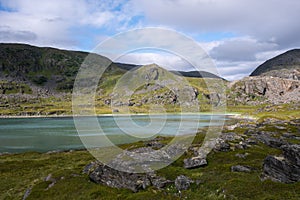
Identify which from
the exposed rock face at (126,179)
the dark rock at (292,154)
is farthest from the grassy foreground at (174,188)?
the dark rock at (292,154)

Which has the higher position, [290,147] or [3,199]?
[290,147]

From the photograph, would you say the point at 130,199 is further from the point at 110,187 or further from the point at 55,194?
the point at 55,194

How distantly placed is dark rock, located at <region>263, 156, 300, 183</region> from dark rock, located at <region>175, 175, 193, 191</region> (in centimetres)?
837

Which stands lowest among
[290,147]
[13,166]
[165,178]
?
[13,166]

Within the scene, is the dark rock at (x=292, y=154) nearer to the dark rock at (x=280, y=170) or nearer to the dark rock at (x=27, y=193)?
the dark rock at (x=280, y=170)

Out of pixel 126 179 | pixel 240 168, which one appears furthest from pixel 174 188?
pixel 240 168

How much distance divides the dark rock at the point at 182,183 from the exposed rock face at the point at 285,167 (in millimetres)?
8372

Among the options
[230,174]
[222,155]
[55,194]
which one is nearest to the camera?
[55,194]

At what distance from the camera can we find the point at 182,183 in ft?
94.9

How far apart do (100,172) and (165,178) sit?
8149 millimetres

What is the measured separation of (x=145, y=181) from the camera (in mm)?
30125

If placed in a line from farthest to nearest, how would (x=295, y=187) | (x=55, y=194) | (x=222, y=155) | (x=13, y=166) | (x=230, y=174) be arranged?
1. (x=13, y=166)
2. (x=222, y=155)
3. (x=230, y=174)
4. (x=55, y=194)
5. (x=295, y=187)

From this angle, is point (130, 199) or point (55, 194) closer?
point (130, 199)

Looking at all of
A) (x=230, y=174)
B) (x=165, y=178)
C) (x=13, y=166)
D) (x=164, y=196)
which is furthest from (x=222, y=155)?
(x=13, y=166)
